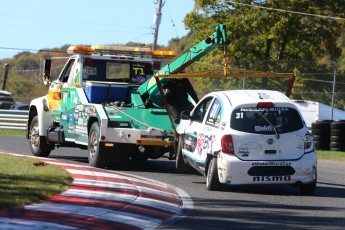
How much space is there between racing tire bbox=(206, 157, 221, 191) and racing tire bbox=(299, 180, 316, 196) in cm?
137

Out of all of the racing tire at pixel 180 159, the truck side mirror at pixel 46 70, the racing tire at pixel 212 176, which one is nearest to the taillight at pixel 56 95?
the truck side mirror at pixel 46 70

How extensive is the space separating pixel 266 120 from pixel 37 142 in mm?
8094

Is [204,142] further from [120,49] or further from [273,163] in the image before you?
[120,49]

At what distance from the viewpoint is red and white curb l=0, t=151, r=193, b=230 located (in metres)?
10.5

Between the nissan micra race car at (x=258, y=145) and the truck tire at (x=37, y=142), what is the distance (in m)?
6.70

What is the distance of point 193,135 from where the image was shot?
1566 centimetres

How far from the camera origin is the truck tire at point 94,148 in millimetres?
17562

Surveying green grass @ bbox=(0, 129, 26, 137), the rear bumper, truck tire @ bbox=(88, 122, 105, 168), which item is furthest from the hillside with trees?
the rear bumper

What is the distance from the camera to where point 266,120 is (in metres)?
14.3

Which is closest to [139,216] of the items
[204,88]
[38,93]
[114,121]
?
[114,121]

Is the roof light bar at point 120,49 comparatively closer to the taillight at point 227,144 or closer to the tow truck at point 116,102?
the tow truck at point 116,102

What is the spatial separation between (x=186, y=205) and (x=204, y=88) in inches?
876

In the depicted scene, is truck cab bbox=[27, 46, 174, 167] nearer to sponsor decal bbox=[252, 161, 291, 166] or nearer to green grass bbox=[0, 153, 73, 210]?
green grass bbox=[0, 153, 73, 210]

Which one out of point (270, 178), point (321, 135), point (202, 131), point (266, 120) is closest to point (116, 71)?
point (202, 131)
